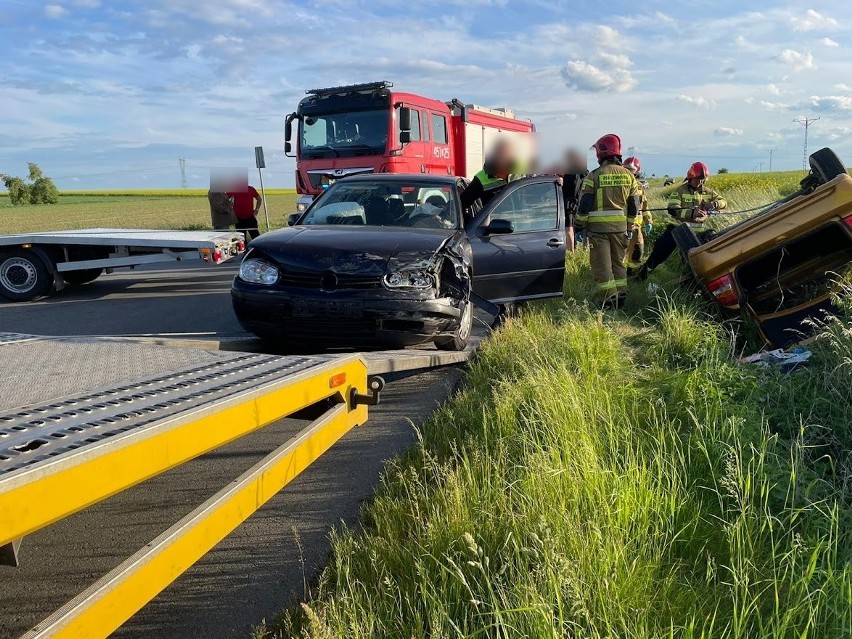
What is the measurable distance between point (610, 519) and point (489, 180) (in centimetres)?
607

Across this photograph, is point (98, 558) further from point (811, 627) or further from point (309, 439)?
point (811, 627)

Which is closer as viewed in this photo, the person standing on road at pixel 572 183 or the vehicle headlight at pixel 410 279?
the vehicle headlight at pixel 410 279

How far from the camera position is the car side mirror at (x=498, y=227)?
650 cm

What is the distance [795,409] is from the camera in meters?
4.24

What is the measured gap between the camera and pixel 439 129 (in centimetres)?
1623

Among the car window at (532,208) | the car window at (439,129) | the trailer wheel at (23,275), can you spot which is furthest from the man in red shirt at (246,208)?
the car window at (532,208)

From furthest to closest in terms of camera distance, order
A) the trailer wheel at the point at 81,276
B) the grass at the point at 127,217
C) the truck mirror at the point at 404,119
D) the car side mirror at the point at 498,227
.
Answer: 1. the grass at the point at 127,217
2. the truck mirror at the point at 404,119
3. the trailer wheel at the point at 81,276
4. the car side mirror at the point at 498,227

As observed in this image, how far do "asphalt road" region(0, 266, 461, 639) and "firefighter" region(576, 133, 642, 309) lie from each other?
337cm

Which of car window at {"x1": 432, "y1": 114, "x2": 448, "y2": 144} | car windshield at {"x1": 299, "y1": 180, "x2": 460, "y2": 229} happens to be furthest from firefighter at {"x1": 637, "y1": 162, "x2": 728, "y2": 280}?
car window at {"x1": 432, "y1": 114, "x2": 448, "y2": 144}

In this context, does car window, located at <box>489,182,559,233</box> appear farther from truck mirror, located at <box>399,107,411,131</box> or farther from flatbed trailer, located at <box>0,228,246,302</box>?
truck mirror, located at <box>399,107,411,131</box>

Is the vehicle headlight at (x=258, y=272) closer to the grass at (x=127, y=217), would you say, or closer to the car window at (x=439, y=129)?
the car window at (x=439, y=129)

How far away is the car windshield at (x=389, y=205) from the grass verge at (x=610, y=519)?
2.18 metres

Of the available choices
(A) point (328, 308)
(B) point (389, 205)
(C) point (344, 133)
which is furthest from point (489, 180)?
(C) point (344, 133)

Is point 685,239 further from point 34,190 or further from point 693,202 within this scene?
point 34,190
